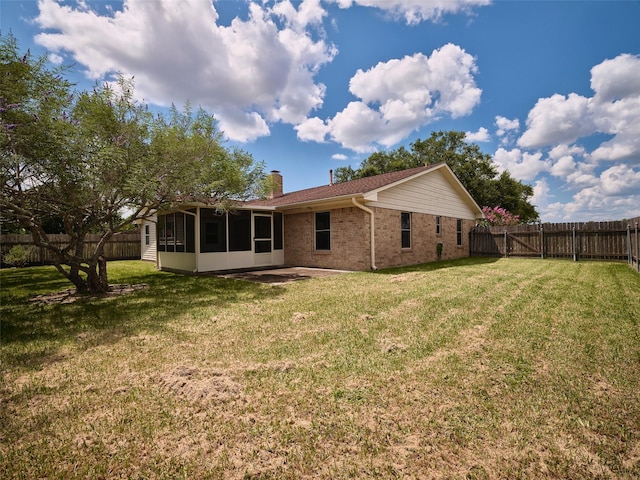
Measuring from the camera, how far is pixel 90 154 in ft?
21.5

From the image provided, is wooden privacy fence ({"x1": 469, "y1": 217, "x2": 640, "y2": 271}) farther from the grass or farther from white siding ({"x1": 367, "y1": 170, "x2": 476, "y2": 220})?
the grass

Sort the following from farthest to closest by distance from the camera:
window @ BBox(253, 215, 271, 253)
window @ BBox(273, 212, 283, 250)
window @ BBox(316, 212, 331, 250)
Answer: window @ BBox(273, 212, 283, 250), window @ BBox(253, 215, 271, 253), window @ BBox(316, 212, 331, 250)

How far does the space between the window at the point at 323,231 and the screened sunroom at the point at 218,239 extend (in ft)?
7.67

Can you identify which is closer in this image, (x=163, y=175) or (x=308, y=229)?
(x=163, y=175)

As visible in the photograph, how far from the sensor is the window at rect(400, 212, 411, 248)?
1325cm

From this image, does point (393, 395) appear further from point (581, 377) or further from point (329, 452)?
point (581, 377)

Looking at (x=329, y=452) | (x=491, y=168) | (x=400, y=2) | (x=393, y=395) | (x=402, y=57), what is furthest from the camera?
(x=491, y=168)

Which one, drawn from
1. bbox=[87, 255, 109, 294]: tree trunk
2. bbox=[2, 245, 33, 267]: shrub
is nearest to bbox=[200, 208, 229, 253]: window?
bbox=[87, 255, 109, 294]: tree trunk

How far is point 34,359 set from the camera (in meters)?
3.68

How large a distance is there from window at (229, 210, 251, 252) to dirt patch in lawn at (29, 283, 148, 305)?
4270 millimetres

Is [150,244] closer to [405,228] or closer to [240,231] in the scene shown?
[240,231]

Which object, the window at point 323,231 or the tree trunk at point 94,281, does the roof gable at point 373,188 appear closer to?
the window at point 323,231

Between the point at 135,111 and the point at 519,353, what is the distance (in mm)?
9360

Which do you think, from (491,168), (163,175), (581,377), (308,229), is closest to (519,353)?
(581,377)
